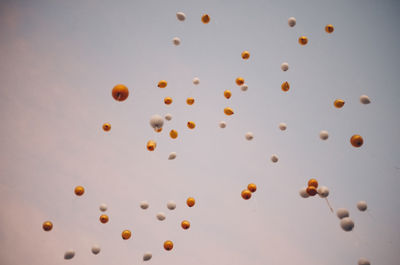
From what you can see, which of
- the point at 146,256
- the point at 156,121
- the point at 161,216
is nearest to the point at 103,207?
the point at 161,216

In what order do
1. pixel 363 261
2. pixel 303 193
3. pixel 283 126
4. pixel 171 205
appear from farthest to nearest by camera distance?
pixel 283 126 → pixel 171 205 → pixel 303 193 → pixel 363 261

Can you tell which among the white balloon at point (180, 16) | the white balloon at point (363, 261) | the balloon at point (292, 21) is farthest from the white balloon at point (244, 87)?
the white balloon at point (363, 261)

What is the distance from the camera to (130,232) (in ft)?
18.0

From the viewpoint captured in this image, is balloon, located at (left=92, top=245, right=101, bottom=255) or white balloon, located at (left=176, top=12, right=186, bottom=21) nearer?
balloon, located at (left=92, top=245, right=101, bottom=255)

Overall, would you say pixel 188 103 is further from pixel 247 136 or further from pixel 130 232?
pixel 130 232

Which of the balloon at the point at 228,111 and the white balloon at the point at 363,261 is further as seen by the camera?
the balloon at the point at 228,111

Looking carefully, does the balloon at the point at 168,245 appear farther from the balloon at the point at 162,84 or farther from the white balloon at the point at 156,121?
the balloon at the point at 162,84

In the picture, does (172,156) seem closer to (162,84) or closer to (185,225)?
(185,225)

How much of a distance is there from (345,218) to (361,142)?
1830 mm

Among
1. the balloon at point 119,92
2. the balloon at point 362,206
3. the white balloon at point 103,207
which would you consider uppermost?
the balloon at point 119,92

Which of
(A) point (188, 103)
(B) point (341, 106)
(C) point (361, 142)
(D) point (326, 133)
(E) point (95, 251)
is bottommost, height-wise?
(E) point (95, 251)

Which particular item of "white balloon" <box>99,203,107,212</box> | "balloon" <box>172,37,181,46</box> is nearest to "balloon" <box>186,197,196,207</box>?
"white balloon" <box>99,203,107,212</box>

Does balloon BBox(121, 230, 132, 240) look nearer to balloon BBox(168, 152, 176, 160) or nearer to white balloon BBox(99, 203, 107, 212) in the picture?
white balloon BBox(99, 203, 107, 212)

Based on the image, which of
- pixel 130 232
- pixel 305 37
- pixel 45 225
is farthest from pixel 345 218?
pixel 45 225
